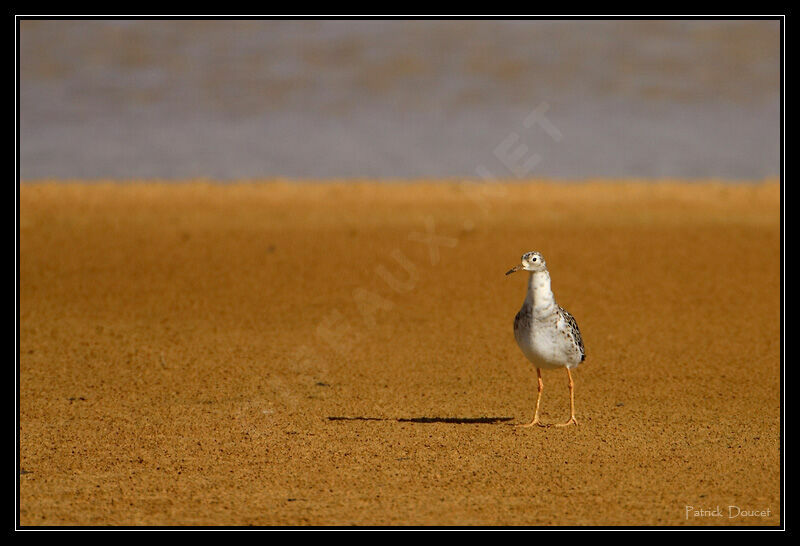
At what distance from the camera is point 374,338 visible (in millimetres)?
11633

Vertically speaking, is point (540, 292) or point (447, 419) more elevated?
point (540, 292)

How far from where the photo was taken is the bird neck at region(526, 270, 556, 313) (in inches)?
285

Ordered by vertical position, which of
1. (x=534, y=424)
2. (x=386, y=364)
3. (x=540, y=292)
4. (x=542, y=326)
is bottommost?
(x=534, y=424)

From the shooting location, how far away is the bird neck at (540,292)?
7.23 m

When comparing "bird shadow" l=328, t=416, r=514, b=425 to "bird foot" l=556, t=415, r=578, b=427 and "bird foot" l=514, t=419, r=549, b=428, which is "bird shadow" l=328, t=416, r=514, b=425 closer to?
"bird foot" l=514, t=419, r=549, b=428

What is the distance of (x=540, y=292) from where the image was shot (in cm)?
724

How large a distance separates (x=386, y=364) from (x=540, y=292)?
3446 millimetres

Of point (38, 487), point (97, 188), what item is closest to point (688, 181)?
point (97, 188)

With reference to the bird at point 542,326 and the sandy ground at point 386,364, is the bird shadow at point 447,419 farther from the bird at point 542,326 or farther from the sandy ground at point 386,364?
the bird at point 542,326

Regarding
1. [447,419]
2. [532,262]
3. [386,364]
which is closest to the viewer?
[532,262]

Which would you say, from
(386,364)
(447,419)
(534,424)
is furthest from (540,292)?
(386,364)

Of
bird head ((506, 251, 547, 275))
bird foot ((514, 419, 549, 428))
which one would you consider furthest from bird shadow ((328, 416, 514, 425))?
bird head ((506, 251, 547, 275))

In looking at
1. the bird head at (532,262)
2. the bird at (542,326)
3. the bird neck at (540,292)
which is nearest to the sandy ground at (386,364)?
the bird at (542,326)

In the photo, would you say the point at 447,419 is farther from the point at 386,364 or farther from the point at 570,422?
the point at 386,364
